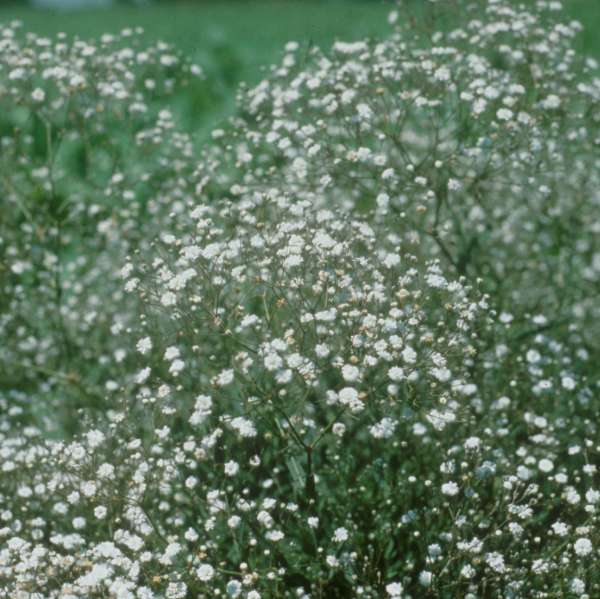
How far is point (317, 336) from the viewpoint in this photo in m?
4.67

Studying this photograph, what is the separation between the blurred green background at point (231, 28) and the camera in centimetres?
1043

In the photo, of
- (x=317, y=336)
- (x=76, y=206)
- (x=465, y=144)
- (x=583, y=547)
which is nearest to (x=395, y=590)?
(x=583, y=547)

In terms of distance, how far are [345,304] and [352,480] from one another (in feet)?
4.48

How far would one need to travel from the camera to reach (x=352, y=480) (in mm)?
5496

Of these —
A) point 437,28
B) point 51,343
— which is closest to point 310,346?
point 51,343

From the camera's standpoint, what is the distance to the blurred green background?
1043 centimetres

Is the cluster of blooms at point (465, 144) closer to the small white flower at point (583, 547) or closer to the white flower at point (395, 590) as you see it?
the small white flower at point (583, 547)

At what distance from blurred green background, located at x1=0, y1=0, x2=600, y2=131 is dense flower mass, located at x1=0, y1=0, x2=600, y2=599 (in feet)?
5.21

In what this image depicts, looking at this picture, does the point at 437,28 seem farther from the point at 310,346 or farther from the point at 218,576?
the point at 218,576

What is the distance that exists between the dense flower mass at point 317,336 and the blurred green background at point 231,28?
159 cm

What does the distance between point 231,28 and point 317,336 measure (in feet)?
28.9

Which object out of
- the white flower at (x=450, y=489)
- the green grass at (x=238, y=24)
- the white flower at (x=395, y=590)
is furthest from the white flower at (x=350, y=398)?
the green grass at (x=238, y=24)

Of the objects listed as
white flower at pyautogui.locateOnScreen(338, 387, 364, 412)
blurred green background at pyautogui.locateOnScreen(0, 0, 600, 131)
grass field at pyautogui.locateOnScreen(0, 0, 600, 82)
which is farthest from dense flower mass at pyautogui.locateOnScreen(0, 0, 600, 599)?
grass field at pyautogui.locateOnScreen(0, 0, 600, 82)

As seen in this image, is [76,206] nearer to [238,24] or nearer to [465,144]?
[465,144]
